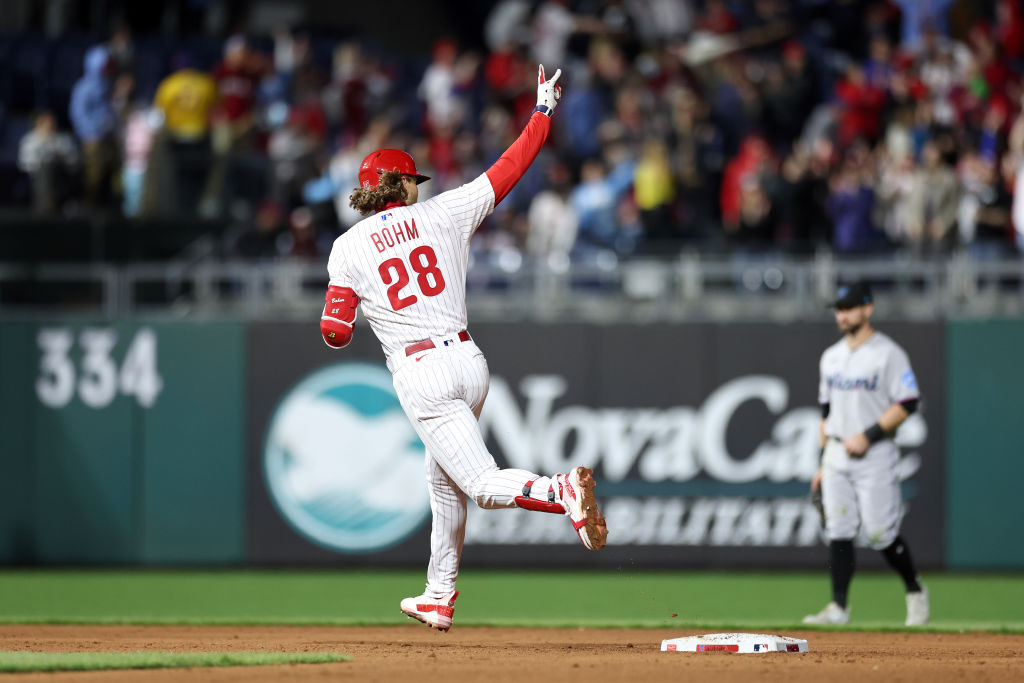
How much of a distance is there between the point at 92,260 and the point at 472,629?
Answer: 21.1ft

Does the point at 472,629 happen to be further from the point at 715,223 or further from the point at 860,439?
the point at 715,223

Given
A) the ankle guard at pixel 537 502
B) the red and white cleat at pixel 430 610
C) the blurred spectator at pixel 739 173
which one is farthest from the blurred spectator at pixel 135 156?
the ankle guard at pixel 537 502

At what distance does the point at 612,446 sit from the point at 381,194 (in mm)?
6298

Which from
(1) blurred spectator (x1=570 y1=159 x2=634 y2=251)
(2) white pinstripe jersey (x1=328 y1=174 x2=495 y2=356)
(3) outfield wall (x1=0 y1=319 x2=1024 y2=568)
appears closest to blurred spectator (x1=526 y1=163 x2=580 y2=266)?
(1) blurred spectator (x1=570 y1=159 x2=634 y2=251)

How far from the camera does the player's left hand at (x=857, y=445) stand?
29.8ft

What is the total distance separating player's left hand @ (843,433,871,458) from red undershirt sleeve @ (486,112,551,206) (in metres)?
3.07

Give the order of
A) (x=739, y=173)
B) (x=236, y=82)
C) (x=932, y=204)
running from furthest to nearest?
1. (x=236, y=82)
2. (x=739, y=173)
3. (x=932, y=204)

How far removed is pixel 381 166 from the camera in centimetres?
723

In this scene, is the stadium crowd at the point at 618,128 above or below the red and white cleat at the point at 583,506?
above

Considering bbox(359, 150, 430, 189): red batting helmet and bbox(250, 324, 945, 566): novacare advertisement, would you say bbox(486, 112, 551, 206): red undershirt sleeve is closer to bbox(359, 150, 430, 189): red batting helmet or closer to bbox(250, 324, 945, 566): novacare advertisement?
bbox(359, 150, 430, 189): red batting helmet

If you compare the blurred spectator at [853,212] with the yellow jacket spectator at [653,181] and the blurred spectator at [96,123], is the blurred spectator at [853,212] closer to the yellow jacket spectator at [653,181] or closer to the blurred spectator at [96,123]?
the yellow jacket spectator at [653,181]

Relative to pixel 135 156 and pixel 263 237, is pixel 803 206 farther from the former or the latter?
pixel 135 156

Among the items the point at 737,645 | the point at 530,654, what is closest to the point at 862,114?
the point at 737,645

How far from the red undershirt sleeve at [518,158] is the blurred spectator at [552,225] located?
6.26m
